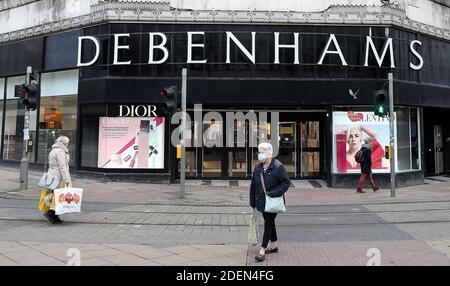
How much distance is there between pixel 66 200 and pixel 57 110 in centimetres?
1182

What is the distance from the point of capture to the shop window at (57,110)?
63.4 ft

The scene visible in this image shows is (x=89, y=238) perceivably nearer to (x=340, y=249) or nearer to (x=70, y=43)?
(x=340, y=249)

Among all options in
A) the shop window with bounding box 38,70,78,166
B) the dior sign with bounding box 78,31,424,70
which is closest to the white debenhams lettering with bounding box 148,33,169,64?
the dior sign with bounding box 78,31,424,70

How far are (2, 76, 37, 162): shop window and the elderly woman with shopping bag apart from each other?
13543mm

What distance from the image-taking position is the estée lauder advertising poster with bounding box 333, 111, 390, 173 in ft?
58.2

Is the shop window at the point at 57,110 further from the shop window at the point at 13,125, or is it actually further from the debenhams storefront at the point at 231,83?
the shop window at the point at 13,125

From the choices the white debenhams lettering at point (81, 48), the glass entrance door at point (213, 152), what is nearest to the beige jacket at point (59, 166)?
the white debenhams lettering at point (81, 48)

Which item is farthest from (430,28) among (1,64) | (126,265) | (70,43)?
(1,64)

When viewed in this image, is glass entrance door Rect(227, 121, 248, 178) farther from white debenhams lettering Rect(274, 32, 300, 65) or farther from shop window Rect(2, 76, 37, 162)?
shop window Rect(2, 76, 37, 162)

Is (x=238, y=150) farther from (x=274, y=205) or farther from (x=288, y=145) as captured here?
(x=274, y=205)

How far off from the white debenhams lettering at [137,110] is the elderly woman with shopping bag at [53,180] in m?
8.17

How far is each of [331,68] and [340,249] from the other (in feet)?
39.6

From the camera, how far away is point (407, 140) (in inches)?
748
